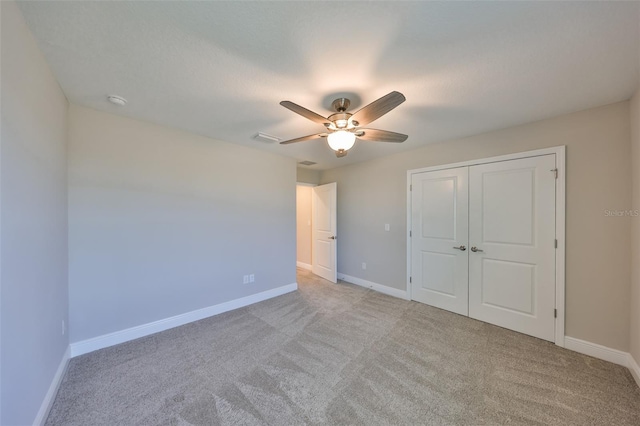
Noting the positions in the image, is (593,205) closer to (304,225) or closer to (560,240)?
(560,240)

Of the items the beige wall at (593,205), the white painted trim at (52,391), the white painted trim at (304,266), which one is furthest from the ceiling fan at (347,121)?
the white painted trim at (304,266)

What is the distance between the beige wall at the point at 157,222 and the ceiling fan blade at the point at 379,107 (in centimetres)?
215

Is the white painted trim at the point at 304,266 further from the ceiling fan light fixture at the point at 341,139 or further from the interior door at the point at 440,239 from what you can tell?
the ceiling fan light fixture at the point at 341,139

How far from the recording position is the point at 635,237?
196 cm

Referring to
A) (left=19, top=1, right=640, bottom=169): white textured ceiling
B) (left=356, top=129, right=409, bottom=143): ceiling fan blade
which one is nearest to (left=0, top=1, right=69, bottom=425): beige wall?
(left=19, top=1, right=640, bottom=169): white textured ceiling

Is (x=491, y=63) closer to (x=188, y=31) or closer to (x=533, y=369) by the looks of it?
(x=188, y=31)

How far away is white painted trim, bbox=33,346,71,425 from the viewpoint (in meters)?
1.44

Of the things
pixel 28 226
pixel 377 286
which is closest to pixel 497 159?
pixel 377 286

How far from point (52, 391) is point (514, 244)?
14.6 ft

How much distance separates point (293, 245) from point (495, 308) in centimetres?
301

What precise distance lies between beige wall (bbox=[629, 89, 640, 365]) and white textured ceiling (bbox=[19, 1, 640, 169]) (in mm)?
237

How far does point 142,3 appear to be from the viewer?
3.77 ft

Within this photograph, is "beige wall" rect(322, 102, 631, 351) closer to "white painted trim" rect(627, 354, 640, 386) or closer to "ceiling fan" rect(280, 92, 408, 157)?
"white painted trim" rect(627, 354, 640, 386)

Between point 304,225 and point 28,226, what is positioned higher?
point 28,226
